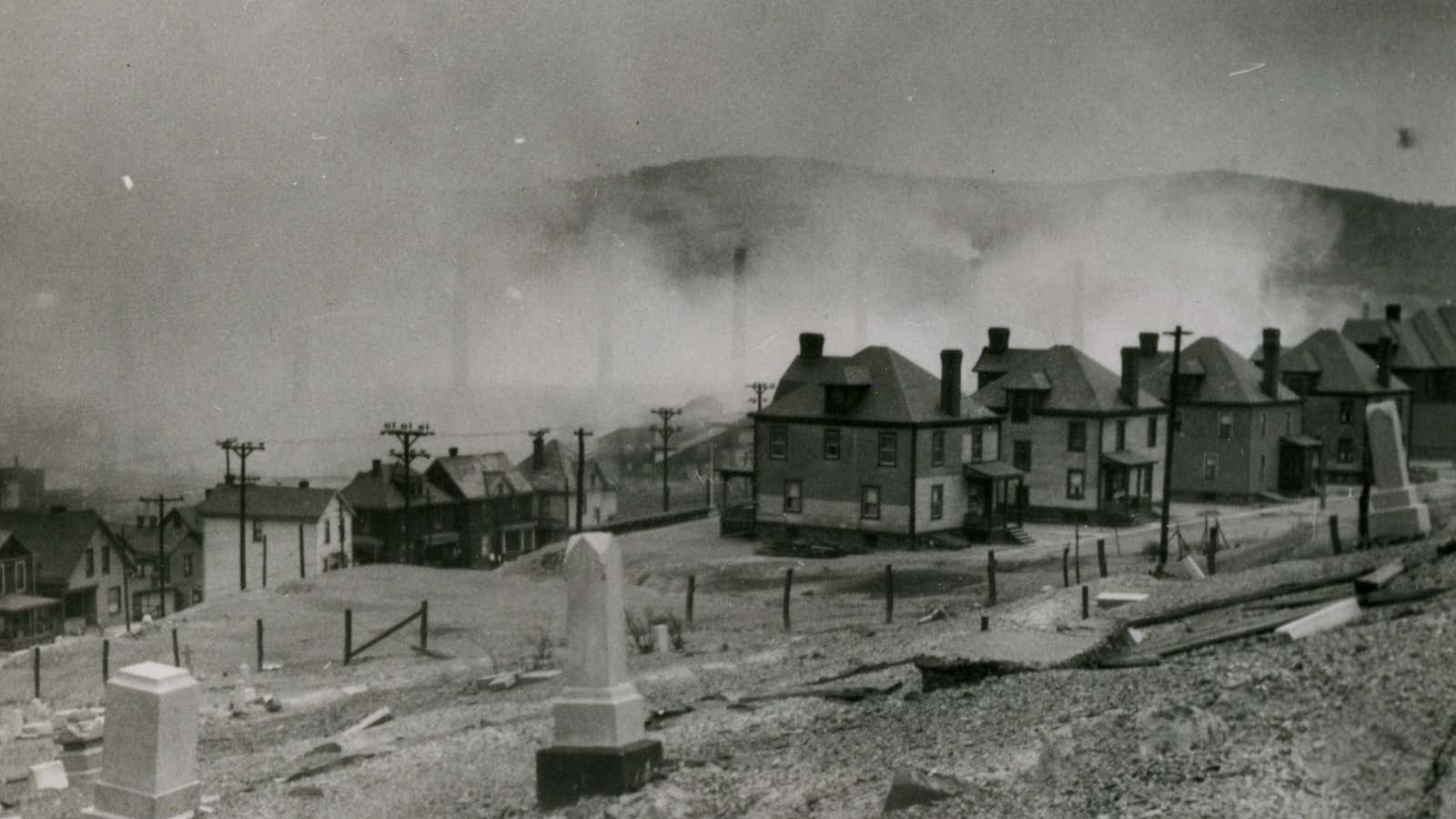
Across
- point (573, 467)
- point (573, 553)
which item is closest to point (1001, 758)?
point (573, 553)

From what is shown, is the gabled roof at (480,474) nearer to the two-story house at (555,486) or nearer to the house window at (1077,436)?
the two-story house at (555,486)

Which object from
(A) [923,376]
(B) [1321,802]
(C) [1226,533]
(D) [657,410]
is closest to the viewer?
(B) [1321,802]

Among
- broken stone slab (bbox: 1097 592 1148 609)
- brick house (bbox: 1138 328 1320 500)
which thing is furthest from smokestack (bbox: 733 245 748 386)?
broken stone slab (bbox: 1097 592 1148 609)

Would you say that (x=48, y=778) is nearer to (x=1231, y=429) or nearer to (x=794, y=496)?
(x=794, y=496)

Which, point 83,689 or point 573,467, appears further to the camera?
point 573,467

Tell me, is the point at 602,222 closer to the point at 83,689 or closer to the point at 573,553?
the point at 83,689

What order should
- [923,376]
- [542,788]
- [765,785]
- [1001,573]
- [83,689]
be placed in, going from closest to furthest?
[765,785]
[542,788]
[83,689]
[1001,573]
[923,376]
